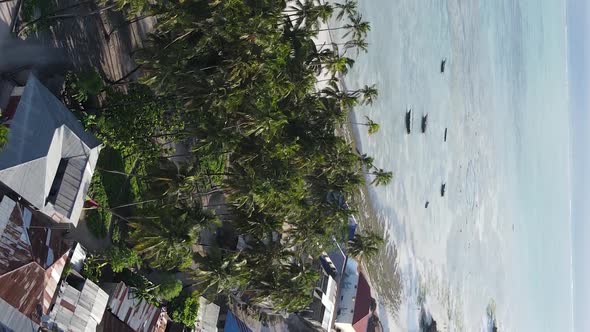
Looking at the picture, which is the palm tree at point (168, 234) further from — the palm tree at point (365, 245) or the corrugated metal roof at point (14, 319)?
the palm tree at point (365, 245)

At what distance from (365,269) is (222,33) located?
4800cm

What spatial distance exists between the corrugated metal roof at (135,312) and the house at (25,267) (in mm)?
5561

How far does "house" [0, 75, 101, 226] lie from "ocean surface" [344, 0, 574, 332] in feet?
141

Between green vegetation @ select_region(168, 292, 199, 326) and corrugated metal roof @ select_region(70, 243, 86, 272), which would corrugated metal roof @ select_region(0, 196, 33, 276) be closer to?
corrugated metal roof @ select_region(70, 243, 86, 272)

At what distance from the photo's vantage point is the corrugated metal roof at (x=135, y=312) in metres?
37.3

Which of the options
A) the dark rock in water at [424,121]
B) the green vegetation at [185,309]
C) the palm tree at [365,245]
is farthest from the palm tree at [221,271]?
the dark rock in water at [424,121]

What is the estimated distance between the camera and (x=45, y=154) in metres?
28.9

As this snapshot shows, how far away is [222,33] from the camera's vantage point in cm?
3312

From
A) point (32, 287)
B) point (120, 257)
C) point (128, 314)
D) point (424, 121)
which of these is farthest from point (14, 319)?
point (424, 121)

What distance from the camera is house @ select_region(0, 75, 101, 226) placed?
91.8 feet

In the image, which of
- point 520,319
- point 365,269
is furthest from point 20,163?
A: point 520,319

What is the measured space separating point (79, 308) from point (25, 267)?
224 inches

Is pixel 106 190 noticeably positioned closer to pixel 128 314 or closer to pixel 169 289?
pixel 128 314

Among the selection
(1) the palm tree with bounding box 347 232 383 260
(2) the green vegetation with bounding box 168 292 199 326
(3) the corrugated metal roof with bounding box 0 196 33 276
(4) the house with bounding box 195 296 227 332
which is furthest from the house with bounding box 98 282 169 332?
(1) the palm tree with bounding box 347 232 383 260
